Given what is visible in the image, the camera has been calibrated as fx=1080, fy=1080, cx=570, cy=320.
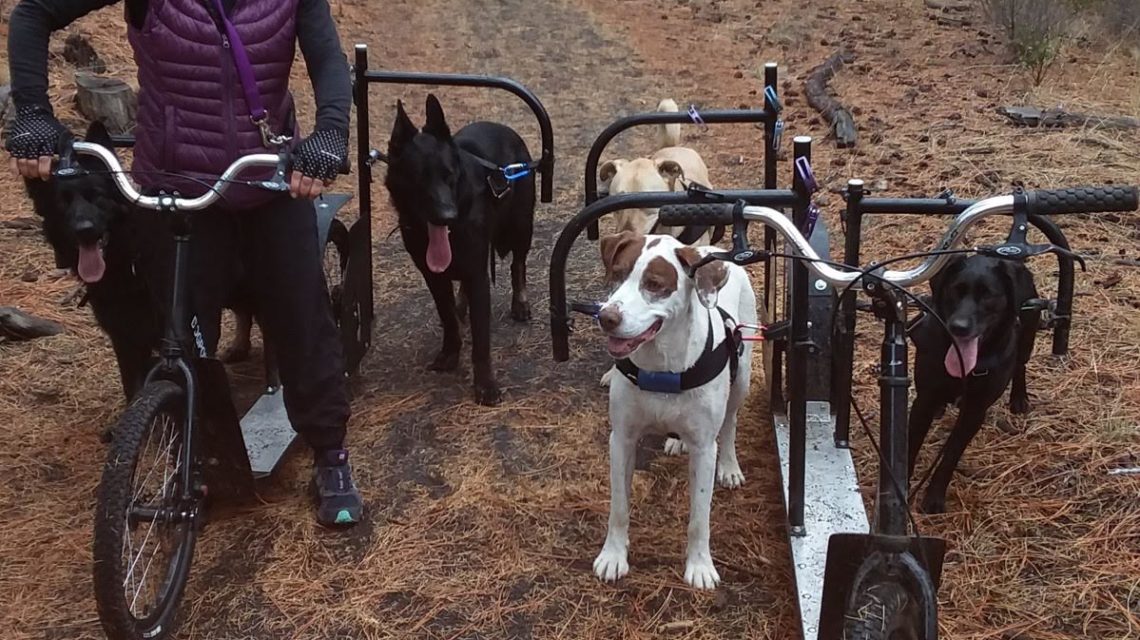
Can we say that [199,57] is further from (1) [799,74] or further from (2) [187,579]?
(1) [799,74]

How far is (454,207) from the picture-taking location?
14.0 ft

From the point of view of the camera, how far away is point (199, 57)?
121 inches

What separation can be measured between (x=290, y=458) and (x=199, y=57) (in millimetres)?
1686

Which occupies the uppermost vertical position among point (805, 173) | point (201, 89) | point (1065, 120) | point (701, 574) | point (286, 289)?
point (1065, 120)

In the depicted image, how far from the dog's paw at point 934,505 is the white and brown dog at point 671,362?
72 cm

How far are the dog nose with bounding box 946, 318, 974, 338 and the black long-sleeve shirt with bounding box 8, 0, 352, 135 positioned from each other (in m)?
1.89

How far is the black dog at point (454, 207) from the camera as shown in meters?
4.29

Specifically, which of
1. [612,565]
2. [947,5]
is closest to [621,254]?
[612,565]

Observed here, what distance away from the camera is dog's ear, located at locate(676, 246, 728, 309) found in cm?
287

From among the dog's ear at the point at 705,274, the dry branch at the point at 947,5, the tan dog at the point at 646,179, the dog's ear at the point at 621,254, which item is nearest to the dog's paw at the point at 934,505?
the dog's ear at the point at 705,274

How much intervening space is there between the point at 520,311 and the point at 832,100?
433 cm

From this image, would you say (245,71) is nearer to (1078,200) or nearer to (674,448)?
(674,448)

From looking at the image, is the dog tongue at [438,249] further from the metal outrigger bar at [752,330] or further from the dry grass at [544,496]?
the metal outrigger bar at [752,330]

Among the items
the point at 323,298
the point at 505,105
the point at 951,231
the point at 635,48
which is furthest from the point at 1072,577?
the point at 635,48
